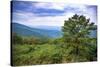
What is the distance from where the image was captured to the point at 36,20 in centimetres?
219

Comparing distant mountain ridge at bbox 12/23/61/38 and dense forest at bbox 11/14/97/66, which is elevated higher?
distant mountain ridge at bbox 12/23/61/38

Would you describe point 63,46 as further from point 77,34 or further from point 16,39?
point 16,39

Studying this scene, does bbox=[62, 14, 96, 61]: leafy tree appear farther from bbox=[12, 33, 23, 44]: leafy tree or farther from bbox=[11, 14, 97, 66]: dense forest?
bbox=[12, 33, 23, 44]: leafy tree

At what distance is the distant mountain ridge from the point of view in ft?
6.96

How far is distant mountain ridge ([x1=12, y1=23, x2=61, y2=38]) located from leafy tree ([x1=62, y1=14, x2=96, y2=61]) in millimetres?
136

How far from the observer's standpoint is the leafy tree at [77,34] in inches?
90.2

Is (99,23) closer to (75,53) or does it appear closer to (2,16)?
(75,53)

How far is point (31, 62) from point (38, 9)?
0.64m

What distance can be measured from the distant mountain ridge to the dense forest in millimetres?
37

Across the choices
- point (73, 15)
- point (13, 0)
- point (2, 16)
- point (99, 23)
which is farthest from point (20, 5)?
point (99, 23)

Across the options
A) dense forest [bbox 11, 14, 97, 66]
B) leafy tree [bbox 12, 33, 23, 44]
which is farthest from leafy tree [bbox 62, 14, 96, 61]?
leafy tree [bbox 12, 33, 23, 44]

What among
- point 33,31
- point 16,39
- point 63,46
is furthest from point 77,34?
point 16,39

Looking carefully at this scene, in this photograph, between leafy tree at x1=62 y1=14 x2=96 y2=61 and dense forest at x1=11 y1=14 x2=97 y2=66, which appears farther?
leafy tree at x1=62 y1=14 x2=96 y2=61

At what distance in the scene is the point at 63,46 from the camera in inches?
89.6
